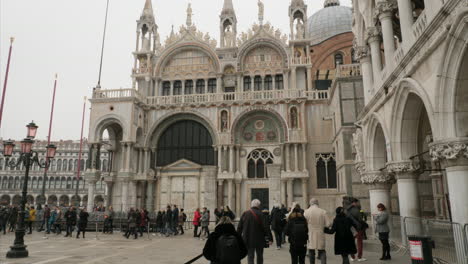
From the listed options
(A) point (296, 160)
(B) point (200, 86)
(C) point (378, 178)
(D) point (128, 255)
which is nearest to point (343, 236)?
(C) point (378, 178)

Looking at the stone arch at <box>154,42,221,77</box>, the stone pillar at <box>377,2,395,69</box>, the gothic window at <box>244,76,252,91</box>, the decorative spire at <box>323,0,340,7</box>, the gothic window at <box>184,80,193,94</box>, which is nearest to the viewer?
the stone pillar at <box>377,2,395,69</box>

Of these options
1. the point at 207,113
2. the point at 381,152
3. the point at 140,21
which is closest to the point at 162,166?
the point at 207,113

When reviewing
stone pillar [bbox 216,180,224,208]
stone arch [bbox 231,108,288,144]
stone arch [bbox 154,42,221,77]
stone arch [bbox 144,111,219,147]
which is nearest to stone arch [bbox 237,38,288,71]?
stone arch [bbox 154,42,221,77]

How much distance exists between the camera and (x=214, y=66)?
31.1 metres

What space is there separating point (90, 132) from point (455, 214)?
2655 centimetres

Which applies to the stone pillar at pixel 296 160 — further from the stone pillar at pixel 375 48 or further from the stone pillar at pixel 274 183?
the stone pillar at pixel 375 48

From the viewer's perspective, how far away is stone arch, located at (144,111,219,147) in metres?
29.0

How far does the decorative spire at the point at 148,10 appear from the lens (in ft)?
108

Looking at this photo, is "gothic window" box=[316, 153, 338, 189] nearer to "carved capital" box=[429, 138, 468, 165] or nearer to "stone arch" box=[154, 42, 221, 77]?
"stone arch" box=[154, 42, 221, 77]

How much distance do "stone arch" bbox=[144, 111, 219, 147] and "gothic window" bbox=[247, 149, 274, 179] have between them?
3.58 metres

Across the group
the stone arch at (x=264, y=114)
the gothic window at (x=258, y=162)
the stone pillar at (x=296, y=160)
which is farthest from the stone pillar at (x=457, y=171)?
the gothic window at (x=258, y=162)

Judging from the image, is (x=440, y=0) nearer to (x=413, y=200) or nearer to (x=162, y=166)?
(x=413, y=200)

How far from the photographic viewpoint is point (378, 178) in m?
13.5

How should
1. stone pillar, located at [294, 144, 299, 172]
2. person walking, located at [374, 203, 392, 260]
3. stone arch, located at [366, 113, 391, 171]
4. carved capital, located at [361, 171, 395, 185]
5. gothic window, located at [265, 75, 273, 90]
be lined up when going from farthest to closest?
gothic window, located at [265, 75, 273, 90] < stone pillar, located at [294, 144, 299, 172] < stone arch, located at [366, 113, 391, 171] < carved capital, located at [361, 171, 395, 185] < person walking, located at [374, 203, 392, 260]
